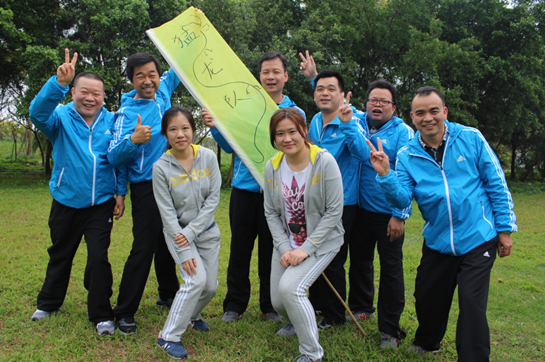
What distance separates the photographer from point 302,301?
308 cm

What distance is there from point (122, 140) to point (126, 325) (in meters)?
1.66

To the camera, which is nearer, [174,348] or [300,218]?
[174,348]

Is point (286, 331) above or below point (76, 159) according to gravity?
below

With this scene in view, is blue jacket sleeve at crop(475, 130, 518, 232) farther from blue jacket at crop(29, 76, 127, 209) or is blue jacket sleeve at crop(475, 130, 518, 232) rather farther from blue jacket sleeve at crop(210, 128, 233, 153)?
blue jacket at crop(29, 76, 127, 209)

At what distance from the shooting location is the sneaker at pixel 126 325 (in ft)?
11.8

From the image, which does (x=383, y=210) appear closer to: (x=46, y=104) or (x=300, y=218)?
(x=300, y=218)

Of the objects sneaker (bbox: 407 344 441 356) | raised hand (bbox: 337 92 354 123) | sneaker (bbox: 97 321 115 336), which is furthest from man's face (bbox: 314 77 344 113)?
sneaker (bbox: 97 321 115 336)

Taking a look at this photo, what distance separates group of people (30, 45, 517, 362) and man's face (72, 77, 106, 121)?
12mm

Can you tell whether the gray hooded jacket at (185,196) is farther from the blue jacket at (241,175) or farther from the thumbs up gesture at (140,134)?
the blue jacket at (241,175)

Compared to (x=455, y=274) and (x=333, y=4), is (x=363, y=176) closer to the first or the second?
(x=455, y=274)

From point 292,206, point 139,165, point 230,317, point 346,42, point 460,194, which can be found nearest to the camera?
point 460,194

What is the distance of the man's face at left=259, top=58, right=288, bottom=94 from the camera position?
400 centimetres

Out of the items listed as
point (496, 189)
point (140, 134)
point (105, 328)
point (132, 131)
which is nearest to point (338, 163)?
point (496, 189)

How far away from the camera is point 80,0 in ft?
47.3
